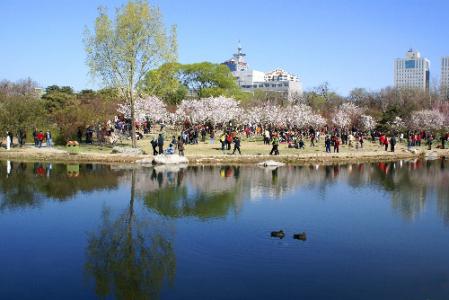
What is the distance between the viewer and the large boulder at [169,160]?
A: 3200cm

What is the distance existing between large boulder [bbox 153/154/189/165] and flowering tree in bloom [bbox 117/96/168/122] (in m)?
18.3

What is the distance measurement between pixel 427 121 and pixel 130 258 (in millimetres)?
48773

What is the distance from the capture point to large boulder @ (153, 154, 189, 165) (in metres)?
32.0

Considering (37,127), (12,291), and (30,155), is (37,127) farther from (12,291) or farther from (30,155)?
(12,291)

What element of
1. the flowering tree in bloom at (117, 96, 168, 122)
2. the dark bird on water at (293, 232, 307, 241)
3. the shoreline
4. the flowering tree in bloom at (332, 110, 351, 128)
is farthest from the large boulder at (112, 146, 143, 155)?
the flowering tree in bloom at (332, 110, 351, 128)

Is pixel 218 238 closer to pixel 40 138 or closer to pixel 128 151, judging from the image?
pixel 128 151

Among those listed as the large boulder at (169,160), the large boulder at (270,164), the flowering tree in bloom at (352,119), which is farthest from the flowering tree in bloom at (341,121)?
the large boulder at (169,160)

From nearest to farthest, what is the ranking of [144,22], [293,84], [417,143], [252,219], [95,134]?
[252,219] < [144,22] < [95,134] < [417,143] < [293,84]

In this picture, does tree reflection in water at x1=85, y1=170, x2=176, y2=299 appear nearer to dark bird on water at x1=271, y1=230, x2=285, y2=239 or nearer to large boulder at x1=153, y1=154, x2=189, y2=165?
dark bird on water at x1=271, y1=230, x2=285, y2=239

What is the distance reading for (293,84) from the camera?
19012cm

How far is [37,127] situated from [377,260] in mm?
31536

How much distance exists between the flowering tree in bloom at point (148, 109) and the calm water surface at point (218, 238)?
24.0 metres

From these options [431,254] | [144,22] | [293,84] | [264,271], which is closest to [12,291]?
[264,271]

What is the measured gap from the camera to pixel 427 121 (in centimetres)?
5544
